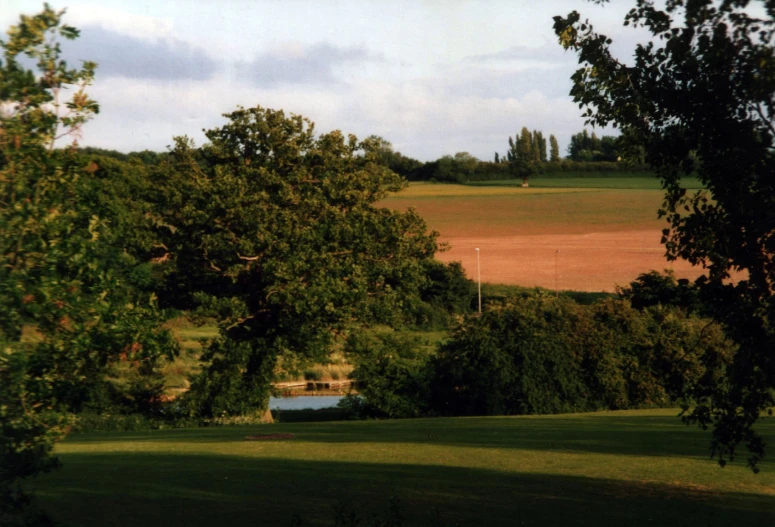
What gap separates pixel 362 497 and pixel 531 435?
307 inches

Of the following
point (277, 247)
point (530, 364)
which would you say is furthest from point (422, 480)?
point (530, 364)

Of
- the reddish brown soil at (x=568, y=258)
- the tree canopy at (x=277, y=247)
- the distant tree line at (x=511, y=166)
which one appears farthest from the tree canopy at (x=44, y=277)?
the distant tree line at (x=511, y=166)

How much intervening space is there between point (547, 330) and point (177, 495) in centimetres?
2477

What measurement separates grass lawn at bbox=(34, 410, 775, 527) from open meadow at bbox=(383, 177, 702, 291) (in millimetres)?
31525

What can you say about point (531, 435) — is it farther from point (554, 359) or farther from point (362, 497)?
point (554, 359)

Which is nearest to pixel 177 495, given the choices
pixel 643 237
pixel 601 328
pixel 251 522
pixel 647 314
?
pixel 251 522

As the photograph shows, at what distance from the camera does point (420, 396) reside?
34.1 meters

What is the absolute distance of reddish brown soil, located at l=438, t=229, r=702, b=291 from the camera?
55719mm

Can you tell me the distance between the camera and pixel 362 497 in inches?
449

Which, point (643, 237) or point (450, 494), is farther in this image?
point (643, 237)

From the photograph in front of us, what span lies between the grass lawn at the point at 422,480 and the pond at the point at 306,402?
2228 centimetres

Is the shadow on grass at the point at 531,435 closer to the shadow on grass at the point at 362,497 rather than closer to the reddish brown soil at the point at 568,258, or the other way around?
the shadow on grass at the point at 362,497

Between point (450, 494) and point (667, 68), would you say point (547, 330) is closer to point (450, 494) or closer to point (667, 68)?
point (450, 494)

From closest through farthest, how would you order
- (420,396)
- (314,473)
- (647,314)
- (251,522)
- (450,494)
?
(251,522) → (450,494) → (314,473) → (420,396) → (647,314)
